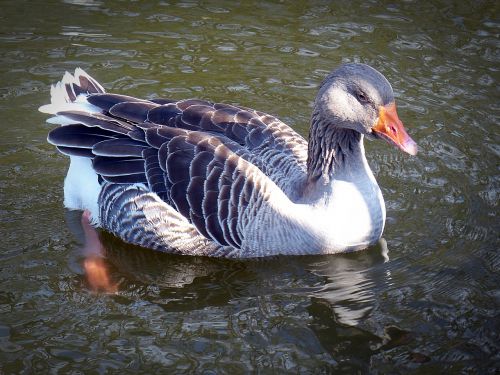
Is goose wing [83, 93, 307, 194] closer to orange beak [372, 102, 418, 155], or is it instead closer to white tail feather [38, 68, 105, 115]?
white tail feather [38, 68, 105, 115]

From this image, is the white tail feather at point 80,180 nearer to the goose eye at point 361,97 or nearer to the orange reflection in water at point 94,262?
the orange reflection in water at point 94,262

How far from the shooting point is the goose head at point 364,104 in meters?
6.62

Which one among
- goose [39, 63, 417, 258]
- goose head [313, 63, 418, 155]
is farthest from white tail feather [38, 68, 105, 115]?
goose head [313, 63, 418, 155]

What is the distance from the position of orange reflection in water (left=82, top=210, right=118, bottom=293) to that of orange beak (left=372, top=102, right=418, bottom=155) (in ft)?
8.43

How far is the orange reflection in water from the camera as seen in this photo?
6.77 meters

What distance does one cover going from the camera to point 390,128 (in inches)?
261

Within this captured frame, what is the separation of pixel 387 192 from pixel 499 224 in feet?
3.79

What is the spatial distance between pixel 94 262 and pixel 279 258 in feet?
5.34

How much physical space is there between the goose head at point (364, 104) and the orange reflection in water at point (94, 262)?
7.71ft

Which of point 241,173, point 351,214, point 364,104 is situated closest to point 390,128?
point 364,104

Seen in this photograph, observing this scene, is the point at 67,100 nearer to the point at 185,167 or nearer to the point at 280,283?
the point at 185,167

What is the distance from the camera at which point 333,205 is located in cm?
691

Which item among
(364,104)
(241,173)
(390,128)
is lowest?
(241,173)

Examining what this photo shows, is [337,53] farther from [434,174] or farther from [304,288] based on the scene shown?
[304,288]
